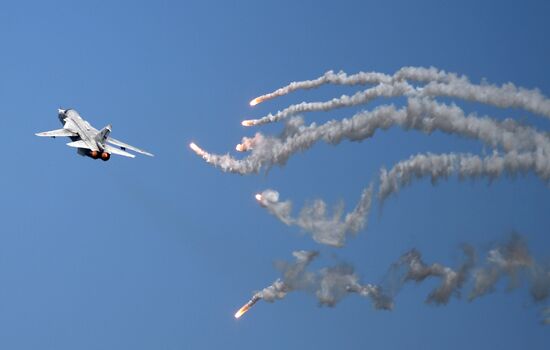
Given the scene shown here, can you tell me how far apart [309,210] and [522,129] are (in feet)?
52.6

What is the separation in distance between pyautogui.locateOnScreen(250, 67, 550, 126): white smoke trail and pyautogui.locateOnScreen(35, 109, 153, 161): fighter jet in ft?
38.9

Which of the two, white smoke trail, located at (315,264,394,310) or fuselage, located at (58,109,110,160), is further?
fuselage, located at (58,109,110,160)

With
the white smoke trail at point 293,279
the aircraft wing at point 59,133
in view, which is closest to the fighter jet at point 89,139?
the aircraft wing at point 59,133

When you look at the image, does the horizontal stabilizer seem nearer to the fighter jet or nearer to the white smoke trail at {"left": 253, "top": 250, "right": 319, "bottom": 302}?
the fighter jet

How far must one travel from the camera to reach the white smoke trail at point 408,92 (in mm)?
65750

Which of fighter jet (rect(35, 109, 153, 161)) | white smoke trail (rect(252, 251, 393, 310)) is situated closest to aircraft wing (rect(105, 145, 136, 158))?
fighter jet (rect(35, 109, 153, 161))

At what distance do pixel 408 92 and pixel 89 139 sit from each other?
25738mm

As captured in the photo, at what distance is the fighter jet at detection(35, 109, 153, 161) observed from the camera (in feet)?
278

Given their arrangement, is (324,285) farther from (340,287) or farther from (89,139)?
(89,139)

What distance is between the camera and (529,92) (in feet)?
216

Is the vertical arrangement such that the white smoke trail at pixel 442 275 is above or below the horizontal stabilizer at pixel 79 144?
below

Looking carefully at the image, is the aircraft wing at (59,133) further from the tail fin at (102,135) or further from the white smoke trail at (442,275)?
the white smoke trail at (442,275)

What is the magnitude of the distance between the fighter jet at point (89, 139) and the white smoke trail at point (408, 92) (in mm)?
11846

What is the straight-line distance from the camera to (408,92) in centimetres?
6931
